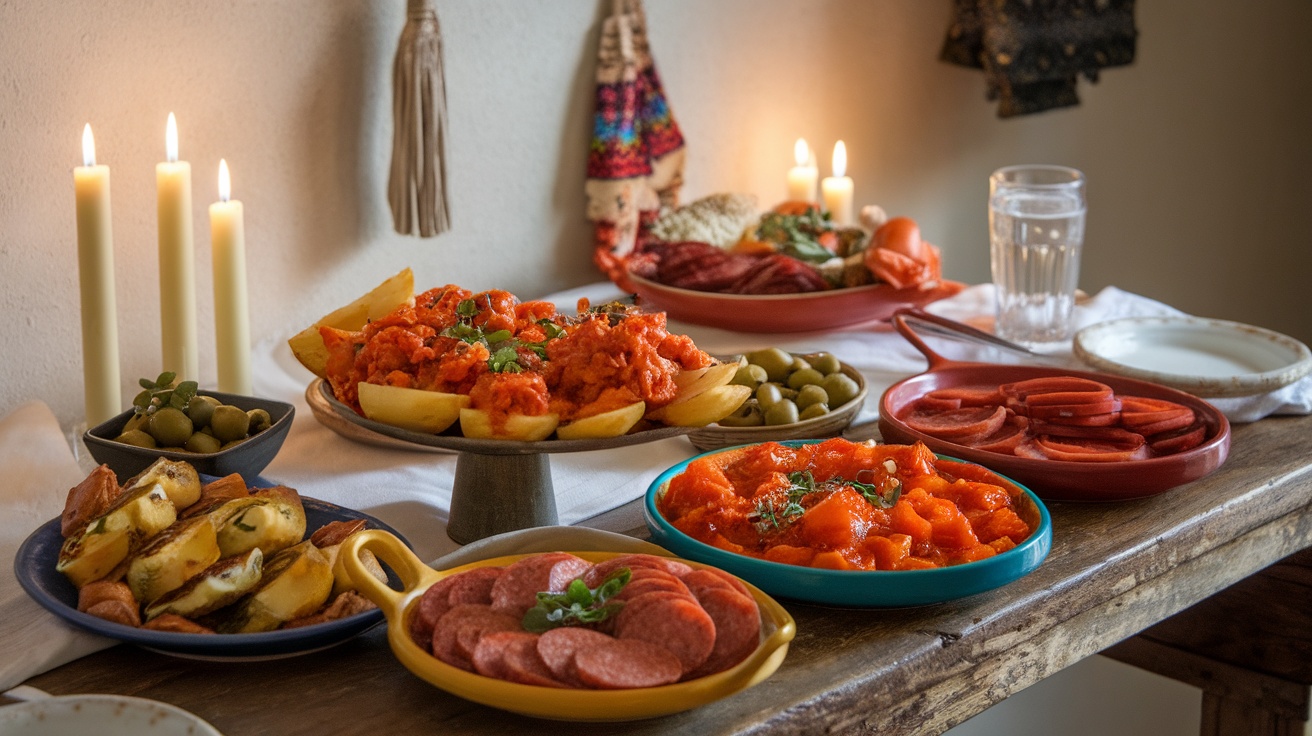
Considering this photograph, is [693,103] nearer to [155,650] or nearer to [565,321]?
[565,321]

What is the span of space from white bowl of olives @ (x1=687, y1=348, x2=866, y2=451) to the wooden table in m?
0.28

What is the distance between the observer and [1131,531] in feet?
3.89

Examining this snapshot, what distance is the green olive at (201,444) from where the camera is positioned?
1.16 metres

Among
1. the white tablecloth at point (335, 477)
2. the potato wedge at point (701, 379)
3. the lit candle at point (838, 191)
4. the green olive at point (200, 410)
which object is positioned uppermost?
the lit candle at point (838, 191)

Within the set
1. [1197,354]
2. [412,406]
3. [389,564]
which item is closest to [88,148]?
[412,406]

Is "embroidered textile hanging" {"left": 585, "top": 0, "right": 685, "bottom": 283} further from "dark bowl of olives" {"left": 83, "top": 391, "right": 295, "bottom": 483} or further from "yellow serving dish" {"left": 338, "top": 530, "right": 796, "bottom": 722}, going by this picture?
"yellow serving dish" {"left": 338, "top": 530, "right": 796, "bottom": 722}

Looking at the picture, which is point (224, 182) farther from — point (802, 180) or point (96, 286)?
point (802, 180)

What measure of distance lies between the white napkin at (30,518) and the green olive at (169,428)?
5.7 inches

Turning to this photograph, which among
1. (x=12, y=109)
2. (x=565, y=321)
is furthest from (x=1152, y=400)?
(x=12, y=109)

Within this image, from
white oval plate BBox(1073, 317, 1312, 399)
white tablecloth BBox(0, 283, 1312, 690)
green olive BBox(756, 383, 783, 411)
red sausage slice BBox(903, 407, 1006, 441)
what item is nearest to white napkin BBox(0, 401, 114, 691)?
white tablecloth BBox(0, 283, 1312, 690)

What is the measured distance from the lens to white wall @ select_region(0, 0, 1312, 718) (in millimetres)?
1651

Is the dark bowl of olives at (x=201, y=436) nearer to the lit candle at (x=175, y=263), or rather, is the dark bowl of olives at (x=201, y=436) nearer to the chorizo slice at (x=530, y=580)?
the lit candle at (x=175, y=263)

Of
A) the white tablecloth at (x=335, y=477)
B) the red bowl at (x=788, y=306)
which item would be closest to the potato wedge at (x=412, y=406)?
the white tablecloth at (x=335, y=477)

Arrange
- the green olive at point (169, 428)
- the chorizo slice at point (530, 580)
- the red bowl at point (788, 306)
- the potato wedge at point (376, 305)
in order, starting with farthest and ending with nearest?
the red bowl at point (788, 306) → the potato wedge at point (376, 305) → the green olive at point (169, 428) → the chorizo slice at point (530, 580)
